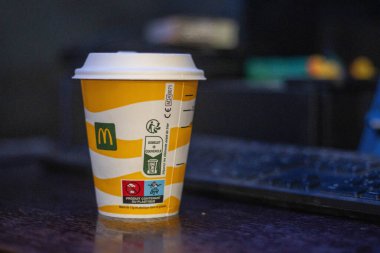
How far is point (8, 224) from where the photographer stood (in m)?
0.65

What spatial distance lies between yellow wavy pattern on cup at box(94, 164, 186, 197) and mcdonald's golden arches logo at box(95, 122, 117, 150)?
0.04 m

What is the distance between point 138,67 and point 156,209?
16 cm

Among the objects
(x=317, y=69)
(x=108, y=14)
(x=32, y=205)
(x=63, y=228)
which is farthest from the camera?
(x=108, y=14)

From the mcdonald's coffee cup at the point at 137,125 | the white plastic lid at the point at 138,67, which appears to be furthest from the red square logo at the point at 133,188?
the white plastic lid at the point at 138,67

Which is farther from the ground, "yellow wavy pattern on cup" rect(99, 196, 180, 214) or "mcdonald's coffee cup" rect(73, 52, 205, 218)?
"mcdonald's coffee cup" rect(73, 52, 205, 218)

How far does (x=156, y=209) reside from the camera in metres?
0.70

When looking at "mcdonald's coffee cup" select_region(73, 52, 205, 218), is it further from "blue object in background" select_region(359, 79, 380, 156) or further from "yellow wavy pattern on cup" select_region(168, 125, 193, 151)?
"blue object in background" select_region(359, 79, 380, 156)

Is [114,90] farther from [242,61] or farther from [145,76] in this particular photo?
[242,61]

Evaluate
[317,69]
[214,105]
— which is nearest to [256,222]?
[214,105]

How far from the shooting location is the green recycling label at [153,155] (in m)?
0.68

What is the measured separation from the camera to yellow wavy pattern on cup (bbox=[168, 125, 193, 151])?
70 centimetres

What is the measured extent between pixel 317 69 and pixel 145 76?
76 cm

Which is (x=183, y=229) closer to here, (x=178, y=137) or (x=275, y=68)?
(x=178, y=137)

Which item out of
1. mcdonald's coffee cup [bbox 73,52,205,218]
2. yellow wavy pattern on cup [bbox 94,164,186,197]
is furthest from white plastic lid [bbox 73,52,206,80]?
yellow wavy pattern on cup [bbox 94,164,186,197]
